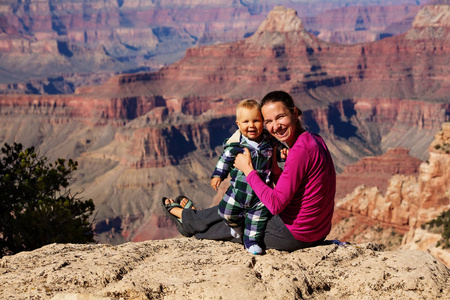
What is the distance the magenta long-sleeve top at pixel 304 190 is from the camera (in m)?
10.9

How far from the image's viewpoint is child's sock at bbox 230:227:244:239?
12.1 metres

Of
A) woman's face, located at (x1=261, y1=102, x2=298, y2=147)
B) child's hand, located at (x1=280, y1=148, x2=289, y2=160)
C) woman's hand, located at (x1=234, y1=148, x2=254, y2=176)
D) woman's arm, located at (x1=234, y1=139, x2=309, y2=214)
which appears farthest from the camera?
child's hand, located at (x1=280, y1=148, x2=289, y2=160)

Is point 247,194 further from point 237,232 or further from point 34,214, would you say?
point 34,214

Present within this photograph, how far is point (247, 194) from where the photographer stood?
11570mm

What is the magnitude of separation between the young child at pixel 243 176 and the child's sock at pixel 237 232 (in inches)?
6.8

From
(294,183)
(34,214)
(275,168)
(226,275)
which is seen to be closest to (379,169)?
(34,214)

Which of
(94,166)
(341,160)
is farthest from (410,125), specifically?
(94,166)

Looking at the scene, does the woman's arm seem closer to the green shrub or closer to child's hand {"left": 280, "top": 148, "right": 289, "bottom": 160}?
child's hand {"left": 280, "top": 148, "right": 289, "bottom": 160}

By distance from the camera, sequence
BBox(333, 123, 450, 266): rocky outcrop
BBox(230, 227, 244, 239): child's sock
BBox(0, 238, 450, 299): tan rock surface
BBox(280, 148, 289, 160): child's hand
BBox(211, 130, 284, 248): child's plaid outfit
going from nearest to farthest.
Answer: BBox(0, 238, 450, 299): tan rock surface → BBox(211, 130, 284, 248): child's plaid outfit → BBox(280, 148, 289, 160): child's hand → BBox(230, 227, 244, 239): child's sock → BBox(333, 123, 450, 266): rocky outcrop

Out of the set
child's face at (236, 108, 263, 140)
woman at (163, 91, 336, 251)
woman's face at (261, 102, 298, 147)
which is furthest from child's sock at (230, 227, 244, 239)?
woman's face at (261, 102, 298, 147)

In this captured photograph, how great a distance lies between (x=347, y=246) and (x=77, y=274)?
5644 mm

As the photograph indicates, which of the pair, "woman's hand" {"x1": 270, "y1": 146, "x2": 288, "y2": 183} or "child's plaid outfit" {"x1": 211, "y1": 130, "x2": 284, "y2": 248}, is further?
"woman's hand" {"x1": 270, "y1": 146, "x2": 288, "y2": 183}

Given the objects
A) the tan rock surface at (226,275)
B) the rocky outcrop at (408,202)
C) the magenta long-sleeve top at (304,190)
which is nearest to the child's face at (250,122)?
the magenta long-sleeve top at (304,190)

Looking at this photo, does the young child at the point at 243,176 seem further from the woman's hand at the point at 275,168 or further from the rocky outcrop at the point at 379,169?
the rocky outcrop at the point at 379,169
